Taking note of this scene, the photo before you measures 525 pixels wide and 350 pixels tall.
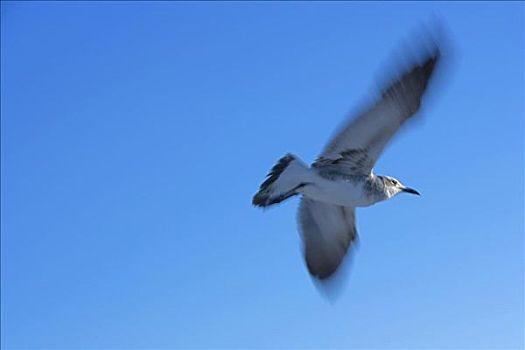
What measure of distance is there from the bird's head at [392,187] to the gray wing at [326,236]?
2.55 feet

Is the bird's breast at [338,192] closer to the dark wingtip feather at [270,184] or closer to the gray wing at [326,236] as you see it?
the dark wingtip feather at [270,184]

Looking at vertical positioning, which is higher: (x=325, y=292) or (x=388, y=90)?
(x=388, y=90)

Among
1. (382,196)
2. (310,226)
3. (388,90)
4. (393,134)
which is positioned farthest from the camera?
(310,226)

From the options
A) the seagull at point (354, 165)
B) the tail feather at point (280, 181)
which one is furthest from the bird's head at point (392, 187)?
the tail feather at point (280, 181)

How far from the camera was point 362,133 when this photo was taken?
1178 centimetres

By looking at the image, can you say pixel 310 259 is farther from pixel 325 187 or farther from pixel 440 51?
pixel 440 51

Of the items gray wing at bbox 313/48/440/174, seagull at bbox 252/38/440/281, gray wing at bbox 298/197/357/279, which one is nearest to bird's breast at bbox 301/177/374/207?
seagull at bbox 252/38/440/281

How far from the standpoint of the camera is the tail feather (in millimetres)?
11750

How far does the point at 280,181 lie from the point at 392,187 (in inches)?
86.3

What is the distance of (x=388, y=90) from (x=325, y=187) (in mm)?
1615

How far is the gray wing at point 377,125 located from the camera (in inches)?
446

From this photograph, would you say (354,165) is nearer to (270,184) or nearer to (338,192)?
(338,192)

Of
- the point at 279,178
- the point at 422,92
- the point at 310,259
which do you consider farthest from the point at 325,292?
the point at 422,92

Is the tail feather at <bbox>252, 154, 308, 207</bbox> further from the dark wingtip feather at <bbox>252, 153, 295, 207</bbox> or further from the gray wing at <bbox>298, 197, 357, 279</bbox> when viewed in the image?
the gray wing at <bbox>298, 197, 357, 279</bbox>
